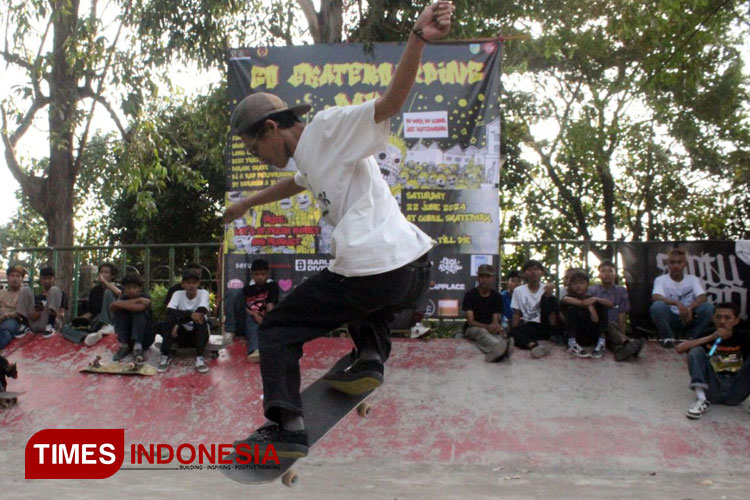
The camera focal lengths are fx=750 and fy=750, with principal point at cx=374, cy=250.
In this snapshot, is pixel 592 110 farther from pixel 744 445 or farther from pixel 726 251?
pixel 744 445

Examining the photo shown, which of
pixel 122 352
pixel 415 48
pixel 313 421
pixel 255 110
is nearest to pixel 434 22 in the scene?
pixel 415 48

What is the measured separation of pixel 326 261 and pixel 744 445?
5050 mm

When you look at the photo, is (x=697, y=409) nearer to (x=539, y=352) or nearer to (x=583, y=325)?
(x=583, y=325)

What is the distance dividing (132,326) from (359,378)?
19.9 feet

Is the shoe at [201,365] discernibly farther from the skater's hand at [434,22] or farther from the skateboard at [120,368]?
the skater's hand at [434,22]

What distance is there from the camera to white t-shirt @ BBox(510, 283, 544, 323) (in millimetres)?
8898

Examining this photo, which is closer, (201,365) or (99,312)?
(201,365)

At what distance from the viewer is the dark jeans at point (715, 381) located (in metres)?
7.70

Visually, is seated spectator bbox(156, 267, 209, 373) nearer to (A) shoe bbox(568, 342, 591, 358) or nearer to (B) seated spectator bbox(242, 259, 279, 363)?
(B) seated spectator bbox(242, 259, 279, 363)

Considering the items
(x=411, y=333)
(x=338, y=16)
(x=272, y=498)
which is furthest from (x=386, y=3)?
(x=272, y=498)

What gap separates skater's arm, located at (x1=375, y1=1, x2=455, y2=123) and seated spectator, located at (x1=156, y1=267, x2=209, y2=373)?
20.3ft

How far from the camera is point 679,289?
8.80 metres

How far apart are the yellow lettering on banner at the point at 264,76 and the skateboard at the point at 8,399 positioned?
4.66 metres

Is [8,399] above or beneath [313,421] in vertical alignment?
beneath
